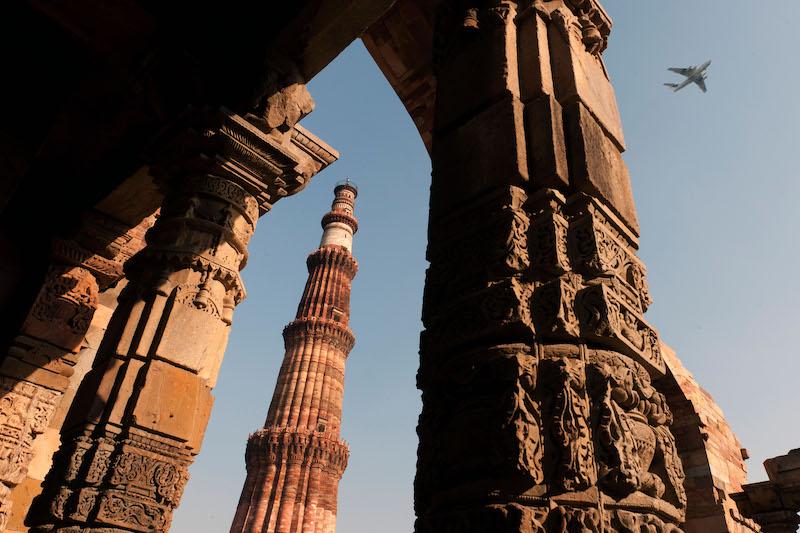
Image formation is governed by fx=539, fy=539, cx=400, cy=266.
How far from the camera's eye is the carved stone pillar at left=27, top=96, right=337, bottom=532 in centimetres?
268

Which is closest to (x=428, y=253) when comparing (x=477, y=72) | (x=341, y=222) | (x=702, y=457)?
(x=477, y=72)

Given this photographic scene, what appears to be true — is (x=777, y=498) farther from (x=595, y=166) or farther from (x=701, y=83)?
(x=701, y=83)

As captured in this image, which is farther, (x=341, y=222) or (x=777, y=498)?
(x=341, y=222)

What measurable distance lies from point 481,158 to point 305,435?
23.2m

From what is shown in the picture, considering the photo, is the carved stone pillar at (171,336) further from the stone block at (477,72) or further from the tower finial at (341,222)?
the tower finial at (341,222)

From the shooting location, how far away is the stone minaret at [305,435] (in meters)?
22.6

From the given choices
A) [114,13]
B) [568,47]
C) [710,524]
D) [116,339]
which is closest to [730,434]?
[710,524]

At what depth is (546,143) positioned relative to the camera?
6.29ft

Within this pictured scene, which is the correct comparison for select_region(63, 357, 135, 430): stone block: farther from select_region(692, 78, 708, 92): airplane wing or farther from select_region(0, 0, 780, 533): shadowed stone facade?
select_region(692, 78, 708, 92): airplane wing

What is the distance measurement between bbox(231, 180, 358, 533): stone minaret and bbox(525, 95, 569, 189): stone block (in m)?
23.2

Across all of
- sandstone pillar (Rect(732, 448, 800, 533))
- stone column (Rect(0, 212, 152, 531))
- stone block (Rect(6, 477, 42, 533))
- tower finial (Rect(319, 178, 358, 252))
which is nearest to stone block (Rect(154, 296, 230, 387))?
stone column (Rect(0, 212, 152, 531))

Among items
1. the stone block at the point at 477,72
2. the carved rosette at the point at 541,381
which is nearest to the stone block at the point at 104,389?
the carved rosette at the point at 541,381

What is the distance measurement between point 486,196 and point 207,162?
2371 mm

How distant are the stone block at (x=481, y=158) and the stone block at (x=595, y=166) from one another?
0.19m
